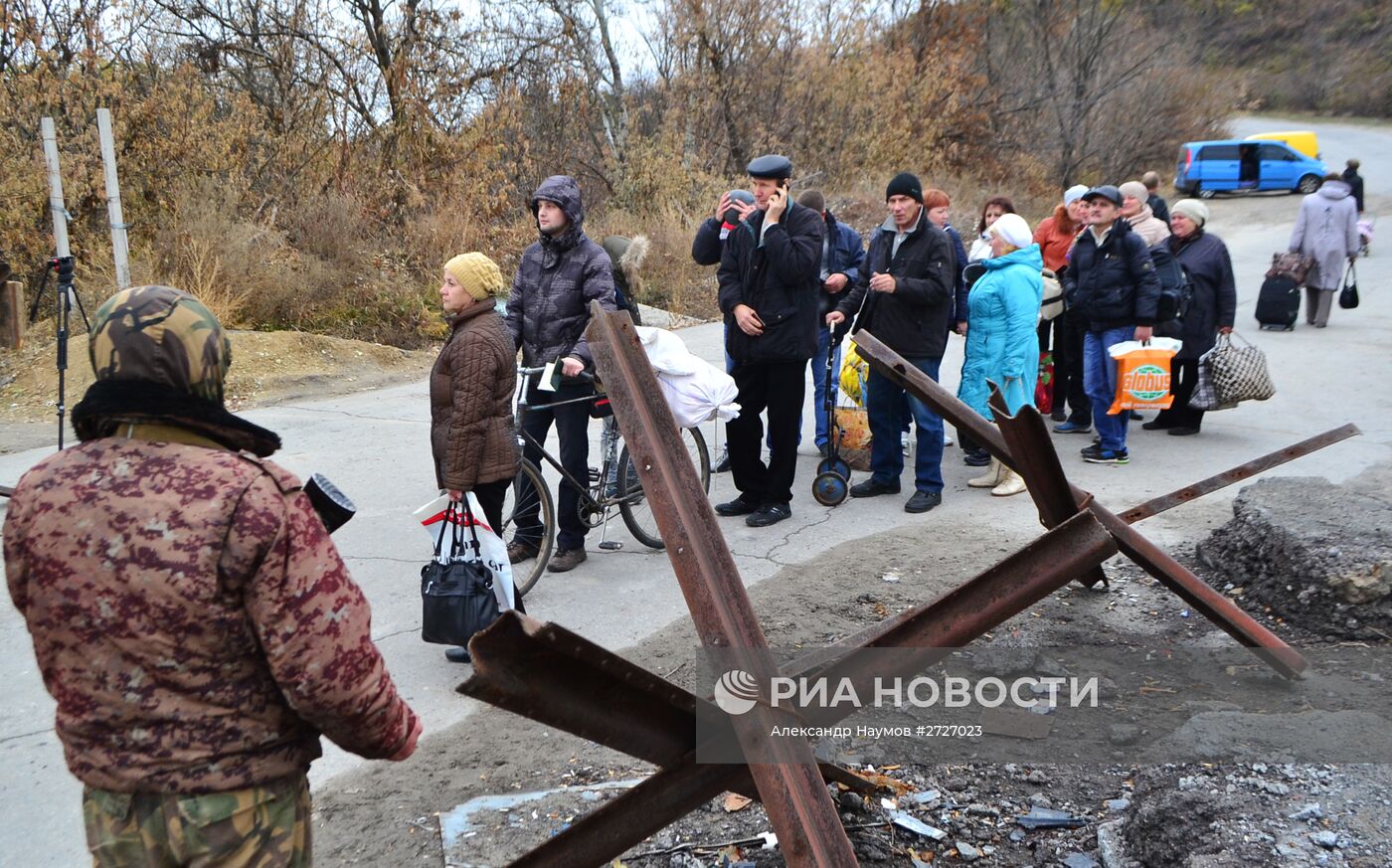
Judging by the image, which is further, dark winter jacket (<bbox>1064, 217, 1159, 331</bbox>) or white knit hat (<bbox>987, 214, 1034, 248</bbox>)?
dark winter jacket (<bbox>1064, 217, 1159, 331</bbox>)

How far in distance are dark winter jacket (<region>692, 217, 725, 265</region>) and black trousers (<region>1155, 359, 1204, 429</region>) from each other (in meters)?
4.10

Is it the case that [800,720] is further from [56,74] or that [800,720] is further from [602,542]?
[56,74]

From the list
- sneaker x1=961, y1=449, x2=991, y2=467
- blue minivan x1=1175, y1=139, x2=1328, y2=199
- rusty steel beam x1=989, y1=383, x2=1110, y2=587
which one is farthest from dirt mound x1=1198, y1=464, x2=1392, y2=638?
blue minivan x1=1175, y1=139, x2=1328, y2=199

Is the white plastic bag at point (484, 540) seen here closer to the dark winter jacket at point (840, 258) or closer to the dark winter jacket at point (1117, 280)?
the dark winter jacket at point (840, 258)

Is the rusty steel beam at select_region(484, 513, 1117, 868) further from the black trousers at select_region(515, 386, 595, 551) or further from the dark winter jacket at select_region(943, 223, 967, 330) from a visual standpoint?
the dark winter jacket at select_region(943, 223, 967, 330)

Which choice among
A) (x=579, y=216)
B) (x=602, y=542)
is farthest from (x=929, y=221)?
(x=602, y=542)

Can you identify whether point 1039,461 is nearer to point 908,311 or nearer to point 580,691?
point 580,691

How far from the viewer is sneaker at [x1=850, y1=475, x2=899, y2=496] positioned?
7391mm

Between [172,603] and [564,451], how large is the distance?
4.08 m

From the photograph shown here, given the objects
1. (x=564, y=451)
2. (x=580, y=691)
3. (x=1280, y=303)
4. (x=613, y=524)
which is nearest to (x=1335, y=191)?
(x=1280, y=303)

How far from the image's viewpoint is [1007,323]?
6.98m

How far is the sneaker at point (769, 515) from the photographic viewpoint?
6777 mm

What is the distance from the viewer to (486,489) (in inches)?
195

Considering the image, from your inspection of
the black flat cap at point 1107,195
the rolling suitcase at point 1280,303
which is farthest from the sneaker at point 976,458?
the rolling suitcase at point 1280,303
